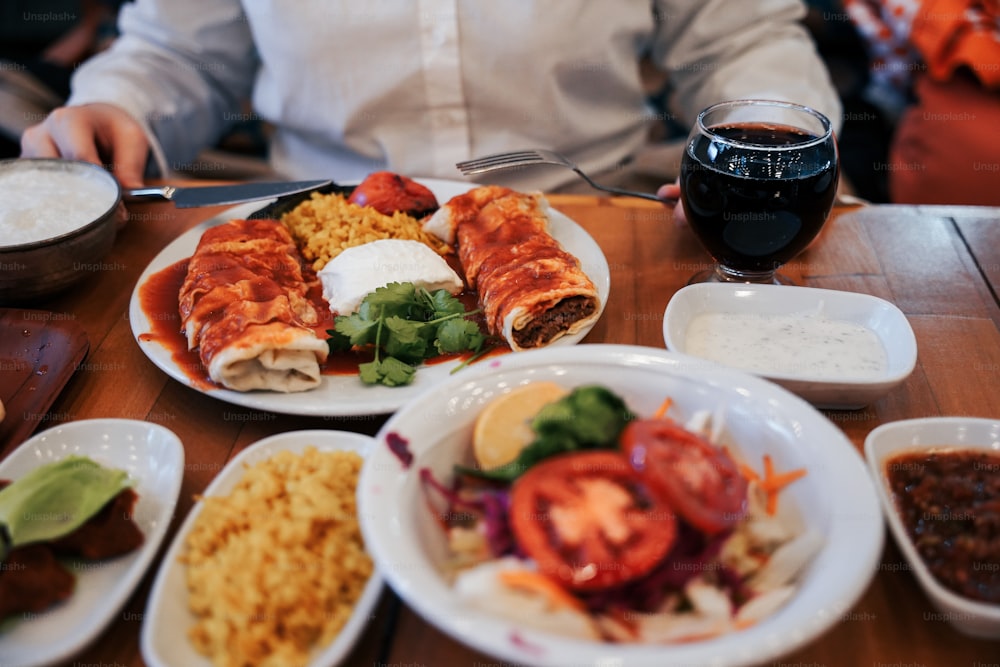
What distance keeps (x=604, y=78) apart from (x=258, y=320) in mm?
1606

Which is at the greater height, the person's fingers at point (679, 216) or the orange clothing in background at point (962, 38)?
the person's fingers at point (679, 216)

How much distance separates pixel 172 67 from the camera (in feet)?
8.90

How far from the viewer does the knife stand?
6.68ft

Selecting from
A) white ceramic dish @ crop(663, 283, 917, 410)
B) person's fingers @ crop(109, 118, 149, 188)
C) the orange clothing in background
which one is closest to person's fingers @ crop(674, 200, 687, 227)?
white ceramic dish @ crop(663, 283, 917, 410)

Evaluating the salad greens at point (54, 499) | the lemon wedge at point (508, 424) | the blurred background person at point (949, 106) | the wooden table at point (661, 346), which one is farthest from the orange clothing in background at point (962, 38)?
the salad greens at point (54, 499)

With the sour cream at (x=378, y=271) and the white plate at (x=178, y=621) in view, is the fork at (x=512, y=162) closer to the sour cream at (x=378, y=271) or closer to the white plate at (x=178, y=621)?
the sour cream at (x=378, y=271)

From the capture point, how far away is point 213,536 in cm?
109

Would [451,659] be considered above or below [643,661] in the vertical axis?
below

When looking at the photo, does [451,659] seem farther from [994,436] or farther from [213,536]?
[994,436]

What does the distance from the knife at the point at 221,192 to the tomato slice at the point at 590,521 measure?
1418mm

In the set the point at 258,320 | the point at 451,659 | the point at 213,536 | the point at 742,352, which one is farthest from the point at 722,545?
the point at 258,320

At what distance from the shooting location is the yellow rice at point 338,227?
77.2 inches

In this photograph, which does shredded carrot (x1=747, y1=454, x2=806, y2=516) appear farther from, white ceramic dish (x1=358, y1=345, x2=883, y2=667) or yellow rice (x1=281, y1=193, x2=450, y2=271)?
yellow rice (x1=281, y1=193, x2=450, y2=271)

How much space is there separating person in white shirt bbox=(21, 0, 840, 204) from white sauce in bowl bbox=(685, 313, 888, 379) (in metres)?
0.69
